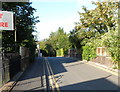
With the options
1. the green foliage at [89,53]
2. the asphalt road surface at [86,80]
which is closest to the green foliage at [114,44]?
the asphalt road surface at [86,80]

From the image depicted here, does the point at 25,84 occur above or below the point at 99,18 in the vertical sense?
below

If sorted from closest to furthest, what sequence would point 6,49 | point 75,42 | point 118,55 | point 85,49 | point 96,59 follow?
point 118,55 < point 6,49 < point 96,59 < point 85,49 < point 75,42

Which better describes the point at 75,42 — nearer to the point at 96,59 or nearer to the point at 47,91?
the point at 96,59

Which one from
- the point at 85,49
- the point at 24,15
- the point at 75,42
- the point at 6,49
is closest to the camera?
the point at 6,49

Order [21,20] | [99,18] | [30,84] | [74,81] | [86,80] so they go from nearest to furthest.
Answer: [30,84] < [74,81] < [86,80] < [21,20] < [99,18]

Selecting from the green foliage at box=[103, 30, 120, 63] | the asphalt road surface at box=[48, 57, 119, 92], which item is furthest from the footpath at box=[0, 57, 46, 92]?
the green foliage at box=[103, 30, 120, 63]

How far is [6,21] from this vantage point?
8930mm

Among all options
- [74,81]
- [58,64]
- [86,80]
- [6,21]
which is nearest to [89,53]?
[58,64]

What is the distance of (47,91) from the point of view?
298 inches

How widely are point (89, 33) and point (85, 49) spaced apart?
Answer: 2493mm

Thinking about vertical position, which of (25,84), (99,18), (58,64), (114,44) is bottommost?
(25,84)

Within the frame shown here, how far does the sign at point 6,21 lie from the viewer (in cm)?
862

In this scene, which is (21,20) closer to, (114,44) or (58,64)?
(58,64)

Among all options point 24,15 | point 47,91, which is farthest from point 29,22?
point 47,91
